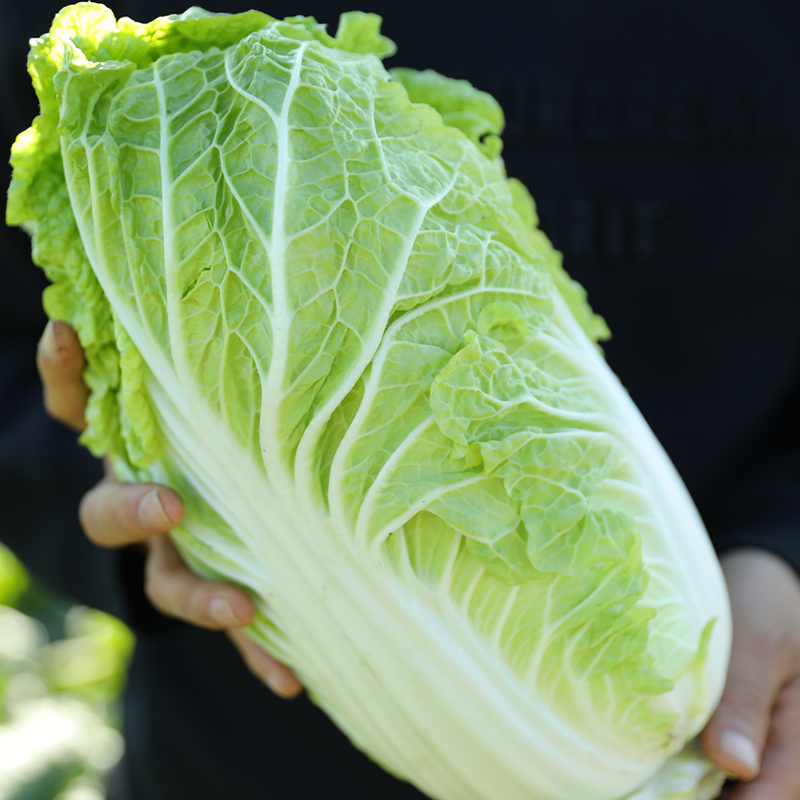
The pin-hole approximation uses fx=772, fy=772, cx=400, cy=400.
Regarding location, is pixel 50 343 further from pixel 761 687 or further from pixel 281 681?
pixel 761 687

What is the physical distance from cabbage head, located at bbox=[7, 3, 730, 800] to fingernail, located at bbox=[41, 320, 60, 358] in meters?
0.04

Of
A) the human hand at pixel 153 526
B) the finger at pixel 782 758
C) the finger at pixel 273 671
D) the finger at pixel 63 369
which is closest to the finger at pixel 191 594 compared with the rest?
the human hand at pixel 153 526

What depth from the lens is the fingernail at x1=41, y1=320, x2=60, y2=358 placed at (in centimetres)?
152

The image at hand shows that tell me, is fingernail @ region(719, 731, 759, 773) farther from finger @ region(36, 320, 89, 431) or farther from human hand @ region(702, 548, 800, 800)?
finger @ region(36, 320, 89, 431)

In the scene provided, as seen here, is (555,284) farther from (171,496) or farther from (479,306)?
(171,496)

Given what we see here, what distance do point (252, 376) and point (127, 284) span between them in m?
0.27

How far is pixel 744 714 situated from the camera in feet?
5.55

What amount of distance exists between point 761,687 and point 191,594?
1.30m

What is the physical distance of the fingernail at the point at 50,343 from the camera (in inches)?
59.7

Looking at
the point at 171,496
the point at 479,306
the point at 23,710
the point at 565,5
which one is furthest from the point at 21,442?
the point at 23,710

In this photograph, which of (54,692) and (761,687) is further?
(54,692)

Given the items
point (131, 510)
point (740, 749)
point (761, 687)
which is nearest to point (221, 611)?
point (131, 510)

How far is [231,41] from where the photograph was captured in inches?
53.7

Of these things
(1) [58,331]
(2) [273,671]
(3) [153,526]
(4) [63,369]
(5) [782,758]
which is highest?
(1) [58,331]
